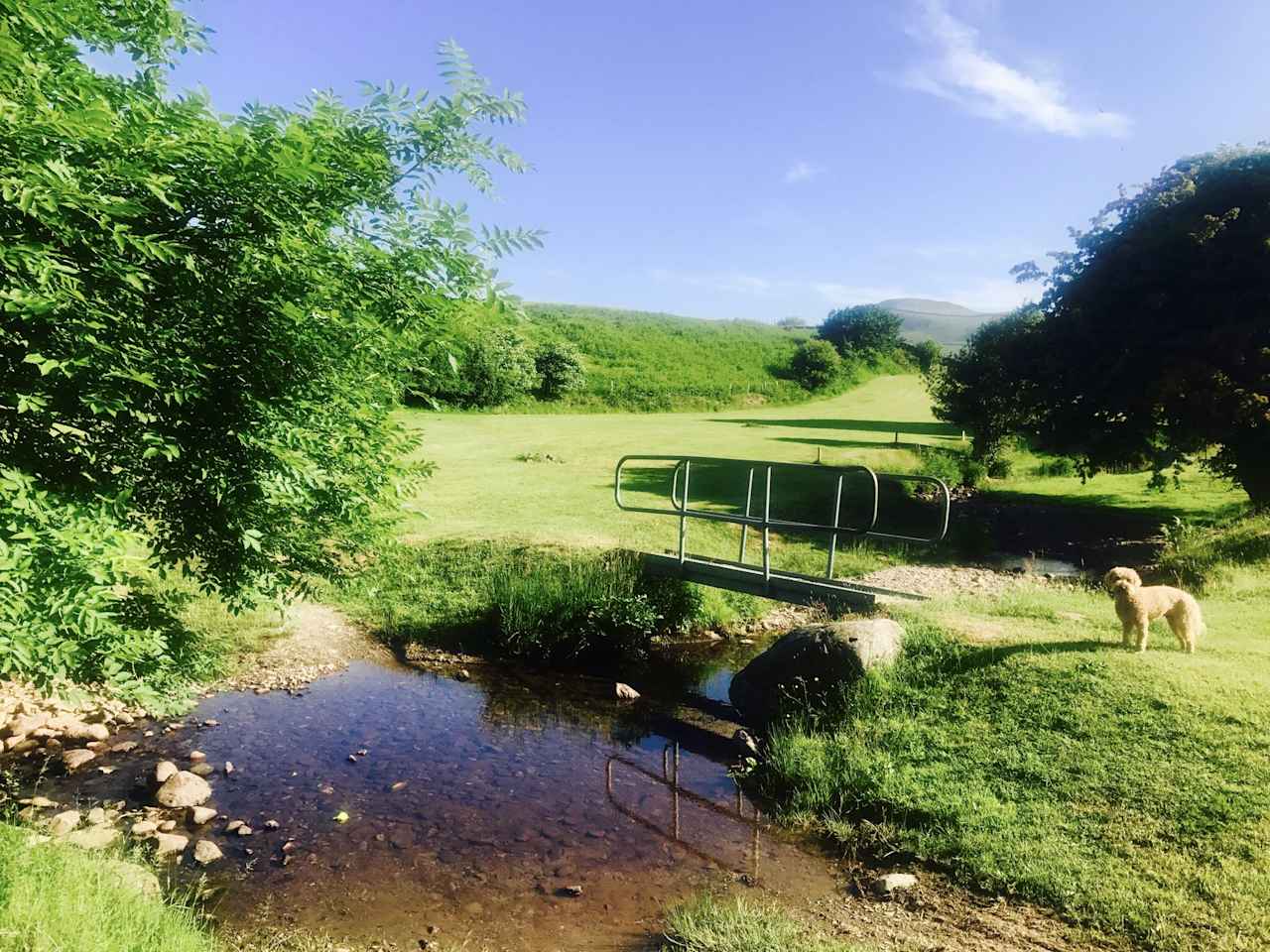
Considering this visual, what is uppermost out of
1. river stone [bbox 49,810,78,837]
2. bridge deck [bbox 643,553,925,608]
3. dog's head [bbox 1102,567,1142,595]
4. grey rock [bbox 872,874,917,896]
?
dog's head [bbox 1102,567,1142,595]

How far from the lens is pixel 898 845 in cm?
712

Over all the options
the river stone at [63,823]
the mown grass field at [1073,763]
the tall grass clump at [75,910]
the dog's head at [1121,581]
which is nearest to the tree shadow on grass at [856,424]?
the mown grass field at [1073,763]

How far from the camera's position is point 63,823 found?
7.03 metres

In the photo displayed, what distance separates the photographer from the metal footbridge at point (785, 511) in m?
11.4

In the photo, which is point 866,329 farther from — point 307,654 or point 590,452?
point 307,654

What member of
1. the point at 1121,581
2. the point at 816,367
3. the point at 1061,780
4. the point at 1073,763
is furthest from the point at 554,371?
the point at 1061,780

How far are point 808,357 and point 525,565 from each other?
57.5 meters

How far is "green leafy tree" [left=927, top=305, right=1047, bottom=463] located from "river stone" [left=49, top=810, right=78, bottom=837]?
2262 centimetres

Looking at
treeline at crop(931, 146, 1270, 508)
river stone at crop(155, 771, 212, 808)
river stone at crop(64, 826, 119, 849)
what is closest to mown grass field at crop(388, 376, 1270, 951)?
treeline at crop(931, 146, 1270, 508)

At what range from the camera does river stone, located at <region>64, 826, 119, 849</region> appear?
6.62 m

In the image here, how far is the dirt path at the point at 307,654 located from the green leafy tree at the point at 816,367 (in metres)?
57.1

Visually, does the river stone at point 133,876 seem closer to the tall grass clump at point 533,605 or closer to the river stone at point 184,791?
the river stone at point 184,791

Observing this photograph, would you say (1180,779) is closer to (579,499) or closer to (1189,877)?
(1189,877)

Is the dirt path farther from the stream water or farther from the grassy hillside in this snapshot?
the grassy hillside
